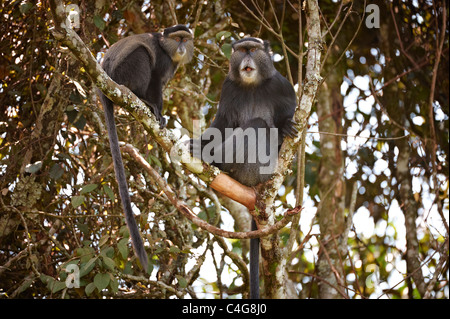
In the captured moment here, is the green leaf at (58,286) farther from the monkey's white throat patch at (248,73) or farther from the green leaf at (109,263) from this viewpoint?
the monkey's white throat patch at (248,73)

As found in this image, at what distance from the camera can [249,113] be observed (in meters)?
4.15

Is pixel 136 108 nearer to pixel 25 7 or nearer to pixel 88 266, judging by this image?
pixel 88 266

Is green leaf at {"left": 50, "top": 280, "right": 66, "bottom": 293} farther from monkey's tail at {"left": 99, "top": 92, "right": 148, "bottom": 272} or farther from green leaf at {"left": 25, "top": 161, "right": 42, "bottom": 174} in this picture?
green leaf at {"left": 25, "top": 161, "right": 42, "bottom": 174}

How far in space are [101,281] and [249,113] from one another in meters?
1.69

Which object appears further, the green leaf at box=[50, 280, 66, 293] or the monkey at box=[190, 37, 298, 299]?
the monkey at box=[190, 37, 298, 299]

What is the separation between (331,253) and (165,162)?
1938mm

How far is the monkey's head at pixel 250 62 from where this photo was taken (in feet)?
13.2

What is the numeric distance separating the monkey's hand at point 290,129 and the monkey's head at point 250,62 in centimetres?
60

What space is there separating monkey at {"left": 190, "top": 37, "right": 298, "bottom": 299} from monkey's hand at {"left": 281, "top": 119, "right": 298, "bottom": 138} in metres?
0.14

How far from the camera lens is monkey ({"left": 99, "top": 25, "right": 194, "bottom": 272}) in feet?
13.1

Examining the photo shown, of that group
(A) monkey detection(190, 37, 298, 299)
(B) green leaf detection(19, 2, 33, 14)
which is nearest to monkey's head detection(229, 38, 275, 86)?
(A) monkey detection(190, 37, 298, 299)

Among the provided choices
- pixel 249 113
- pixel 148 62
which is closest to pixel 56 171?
pixel 148 62

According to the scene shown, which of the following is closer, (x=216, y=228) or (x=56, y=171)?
(x=216, y=228)
